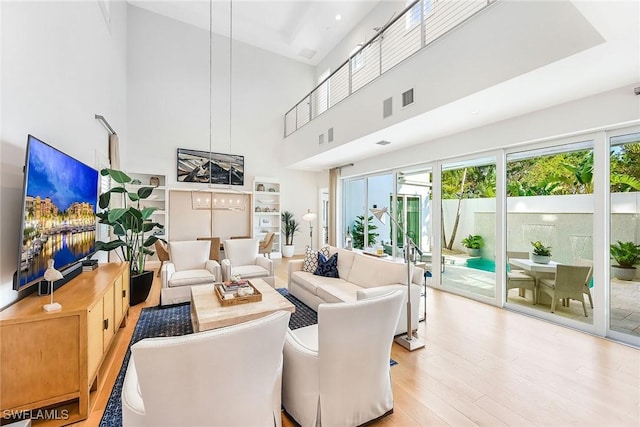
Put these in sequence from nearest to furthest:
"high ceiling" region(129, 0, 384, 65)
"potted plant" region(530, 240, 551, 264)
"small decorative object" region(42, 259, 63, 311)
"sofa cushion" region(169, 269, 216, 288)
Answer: "small decorative object" region(42, 259, 63, 311) → "potted plant" region(530, 240, 551, 264) → "sofa cushion" region(169, 269, 216, 288) → "high ceiling" region(129, 0, 384, 65)

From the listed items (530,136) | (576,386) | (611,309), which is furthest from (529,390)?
(530,136)

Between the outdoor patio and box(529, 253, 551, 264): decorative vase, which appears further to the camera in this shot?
box(529, 253, 551, 264): decorative vase

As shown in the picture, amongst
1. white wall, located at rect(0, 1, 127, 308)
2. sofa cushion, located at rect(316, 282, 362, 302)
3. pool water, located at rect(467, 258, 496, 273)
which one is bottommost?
sofa cushion, located at rect(316, 282, 362, 302)

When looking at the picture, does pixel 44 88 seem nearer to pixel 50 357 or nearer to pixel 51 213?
pixel 51 213

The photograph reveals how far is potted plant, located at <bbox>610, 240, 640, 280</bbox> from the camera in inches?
118

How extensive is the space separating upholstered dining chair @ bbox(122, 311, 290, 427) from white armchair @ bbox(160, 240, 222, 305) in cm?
278

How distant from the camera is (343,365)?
158 centimetres

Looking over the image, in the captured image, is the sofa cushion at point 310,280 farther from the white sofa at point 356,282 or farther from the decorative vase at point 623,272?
the decorative vase at point 623,272

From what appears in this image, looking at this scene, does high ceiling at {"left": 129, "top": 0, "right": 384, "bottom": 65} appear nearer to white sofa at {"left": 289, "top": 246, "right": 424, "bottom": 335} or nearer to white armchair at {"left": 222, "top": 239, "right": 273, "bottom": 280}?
white armchair at {"left": 222, "top": 239, "right": 273, "bottom": 280}

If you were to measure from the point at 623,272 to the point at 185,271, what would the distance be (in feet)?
19.0

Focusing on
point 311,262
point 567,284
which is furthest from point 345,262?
point 567,284

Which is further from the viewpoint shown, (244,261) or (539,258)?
(244,261)

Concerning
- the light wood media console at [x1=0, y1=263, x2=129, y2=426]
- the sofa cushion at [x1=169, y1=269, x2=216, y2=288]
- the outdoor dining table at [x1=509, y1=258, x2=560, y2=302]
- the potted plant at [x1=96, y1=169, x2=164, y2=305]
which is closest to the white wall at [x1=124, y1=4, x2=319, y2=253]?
the potted plant at [x1=96, y1=169, x2=164, y2=305]

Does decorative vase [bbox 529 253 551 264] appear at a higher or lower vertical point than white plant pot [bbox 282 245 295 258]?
higher
